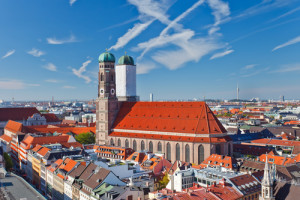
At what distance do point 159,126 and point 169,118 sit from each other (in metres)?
4.63

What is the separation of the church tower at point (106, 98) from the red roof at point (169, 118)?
3.38 m

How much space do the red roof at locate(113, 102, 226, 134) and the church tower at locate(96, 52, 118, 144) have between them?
11.1 feet

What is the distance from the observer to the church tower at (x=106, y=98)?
429ft

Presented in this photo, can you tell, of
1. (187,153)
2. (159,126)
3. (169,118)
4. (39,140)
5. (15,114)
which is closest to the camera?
(187,153)

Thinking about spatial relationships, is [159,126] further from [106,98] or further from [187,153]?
[106,98]

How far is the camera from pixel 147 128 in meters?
121

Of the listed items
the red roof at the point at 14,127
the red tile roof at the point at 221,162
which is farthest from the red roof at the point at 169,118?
the red roof at the point at 14,127

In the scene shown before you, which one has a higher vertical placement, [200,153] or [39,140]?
[39,140]

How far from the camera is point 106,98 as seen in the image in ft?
431

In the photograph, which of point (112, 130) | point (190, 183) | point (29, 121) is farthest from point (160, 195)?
point (29, 121)

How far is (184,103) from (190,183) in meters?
48.3

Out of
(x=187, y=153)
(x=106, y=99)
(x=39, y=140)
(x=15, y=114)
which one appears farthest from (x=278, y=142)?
(x=15, y=114)

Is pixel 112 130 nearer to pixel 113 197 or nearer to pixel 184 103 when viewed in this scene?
pixel 184 103

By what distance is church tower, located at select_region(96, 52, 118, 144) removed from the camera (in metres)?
131
